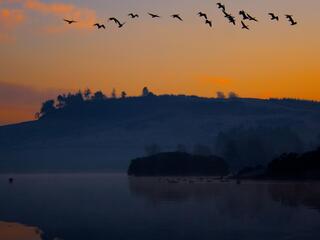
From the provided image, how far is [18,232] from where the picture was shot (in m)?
44.2

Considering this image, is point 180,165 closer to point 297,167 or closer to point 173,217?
point 297,167

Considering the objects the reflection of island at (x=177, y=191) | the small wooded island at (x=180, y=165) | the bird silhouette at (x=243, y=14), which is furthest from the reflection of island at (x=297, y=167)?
the bird silhouette at (x=243, y=14)

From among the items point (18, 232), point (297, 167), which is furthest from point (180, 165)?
point (18, 232)

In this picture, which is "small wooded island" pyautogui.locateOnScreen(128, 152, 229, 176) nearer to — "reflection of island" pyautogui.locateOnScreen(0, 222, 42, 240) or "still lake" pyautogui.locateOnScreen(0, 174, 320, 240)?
"still lake" pyautogui.locateOnScreen(0, 174, 320, 240)

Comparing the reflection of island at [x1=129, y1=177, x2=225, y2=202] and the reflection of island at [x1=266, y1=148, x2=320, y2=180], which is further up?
the reflection of island at [x1=266, y1=148, x2=320, y2=180]

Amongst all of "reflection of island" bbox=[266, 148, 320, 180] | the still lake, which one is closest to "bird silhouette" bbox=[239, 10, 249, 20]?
the still lake

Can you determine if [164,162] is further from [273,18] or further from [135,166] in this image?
[273,18]

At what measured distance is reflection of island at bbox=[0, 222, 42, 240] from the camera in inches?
1644

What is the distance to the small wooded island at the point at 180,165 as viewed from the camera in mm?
179375

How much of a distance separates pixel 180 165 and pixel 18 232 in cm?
14200

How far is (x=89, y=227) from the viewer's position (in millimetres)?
45719

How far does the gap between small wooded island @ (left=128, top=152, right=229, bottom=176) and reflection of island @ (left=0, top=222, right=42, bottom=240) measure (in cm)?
13209

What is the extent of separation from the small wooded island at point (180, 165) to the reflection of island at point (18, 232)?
433ft

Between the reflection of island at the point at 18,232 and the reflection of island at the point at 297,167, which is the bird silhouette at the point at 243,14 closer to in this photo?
the reflection of island at the point at 18,232
